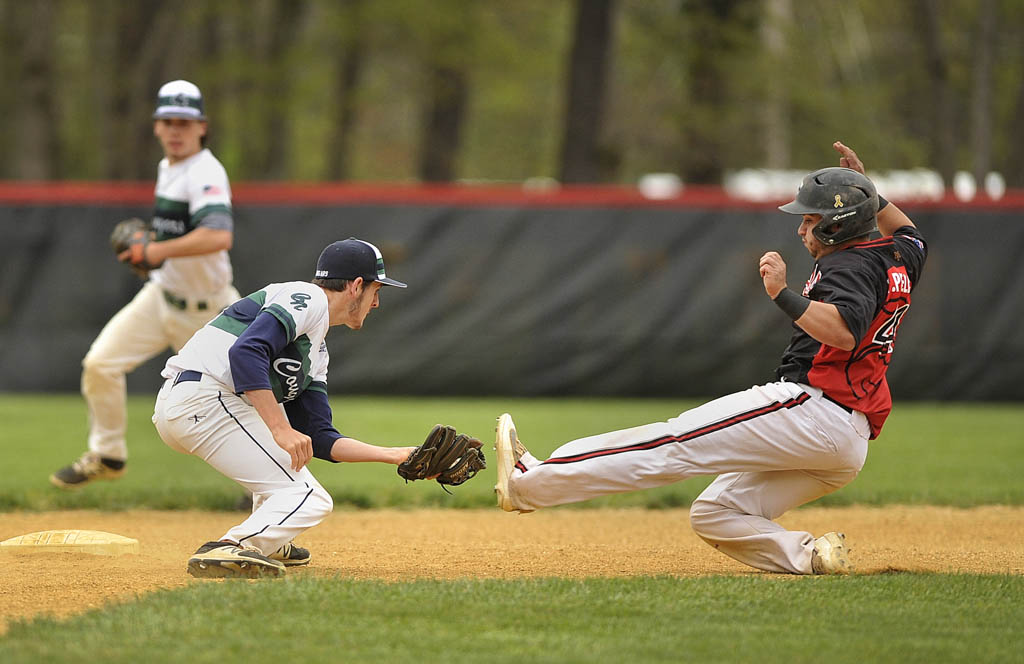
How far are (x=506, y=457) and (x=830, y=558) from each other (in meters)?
1.39

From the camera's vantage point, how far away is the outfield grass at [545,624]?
402cm

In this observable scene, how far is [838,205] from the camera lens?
5.39 m

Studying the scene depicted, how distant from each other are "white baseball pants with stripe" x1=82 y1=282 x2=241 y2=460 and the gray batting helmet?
366cm

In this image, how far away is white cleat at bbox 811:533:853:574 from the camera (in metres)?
5.43

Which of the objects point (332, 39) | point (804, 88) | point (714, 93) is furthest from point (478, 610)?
point (332, 39)

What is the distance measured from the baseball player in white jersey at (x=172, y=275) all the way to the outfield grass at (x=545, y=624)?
9.69 ft

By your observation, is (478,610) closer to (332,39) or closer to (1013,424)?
(1013,424)

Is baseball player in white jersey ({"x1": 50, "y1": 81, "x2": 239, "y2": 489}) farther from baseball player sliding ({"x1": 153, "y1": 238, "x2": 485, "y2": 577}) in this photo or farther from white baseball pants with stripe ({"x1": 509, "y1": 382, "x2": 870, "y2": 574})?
white baseball pants with stripe ({"x1": 509, "y1": 382, "x2": 870, "y2": 574})

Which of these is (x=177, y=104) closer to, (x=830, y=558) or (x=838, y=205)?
(x=838, y=205)

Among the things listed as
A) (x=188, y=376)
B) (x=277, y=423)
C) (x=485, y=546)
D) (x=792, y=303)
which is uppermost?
(x=792, y=303)

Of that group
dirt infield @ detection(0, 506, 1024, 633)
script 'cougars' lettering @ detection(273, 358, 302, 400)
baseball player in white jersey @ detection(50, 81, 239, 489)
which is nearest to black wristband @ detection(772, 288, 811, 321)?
dirt infield @ detection(0, 506, 1024, 633)

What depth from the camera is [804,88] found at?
2183cm

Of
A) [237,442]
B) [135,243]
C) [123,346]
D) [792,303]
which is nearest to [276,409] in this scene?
[237,442]

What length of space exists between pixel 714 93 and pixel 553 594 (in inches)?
667
